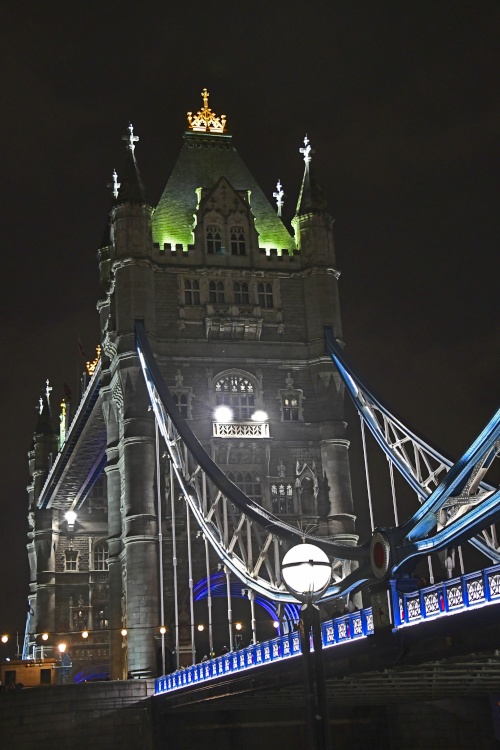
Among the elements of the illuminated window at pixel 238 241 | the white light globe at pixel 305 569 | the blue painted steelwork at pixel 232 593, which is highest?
the illuminated window at pixel 238 241

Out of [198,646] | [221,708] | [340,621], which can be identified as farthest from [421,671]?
[198,646]

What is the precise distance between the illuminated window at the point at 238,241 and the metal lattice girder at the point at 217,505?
6.20 meters

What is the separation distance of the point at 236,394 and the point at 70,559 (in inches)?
1145

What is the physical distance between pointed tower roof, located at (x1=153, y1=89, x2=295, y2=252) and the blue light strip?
23.0 meters

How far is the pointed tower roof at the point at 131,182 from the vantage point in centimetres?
5153

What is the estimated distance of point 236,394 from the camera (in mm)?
49625

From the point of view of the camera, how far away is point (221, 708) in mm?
39812

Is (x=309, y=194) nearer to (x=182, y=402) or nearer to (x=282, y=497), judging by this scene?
(x=182, y=402)

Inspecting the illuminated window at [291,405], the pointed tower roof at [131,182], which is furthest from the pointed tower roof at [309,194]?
the illuminated window at [291,405]

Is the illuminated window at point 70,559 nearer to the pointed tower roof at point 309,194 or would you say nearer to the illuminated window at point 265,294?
the illuminated window at point 265,294

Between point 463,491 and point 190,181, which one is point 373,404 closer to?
point 190,181

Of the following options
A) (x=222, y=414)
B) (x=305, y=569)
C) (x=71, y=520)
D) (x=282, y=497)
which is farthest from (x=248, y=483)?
(x=305, y=569)

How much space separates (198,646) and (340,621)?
76.8 feet

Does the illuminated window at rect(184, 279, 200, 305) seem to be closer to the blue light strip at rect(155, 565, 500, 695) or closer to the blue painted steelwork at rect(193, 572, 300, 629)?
the blue painted steelwork at rect(193, 572, 300, 629)
